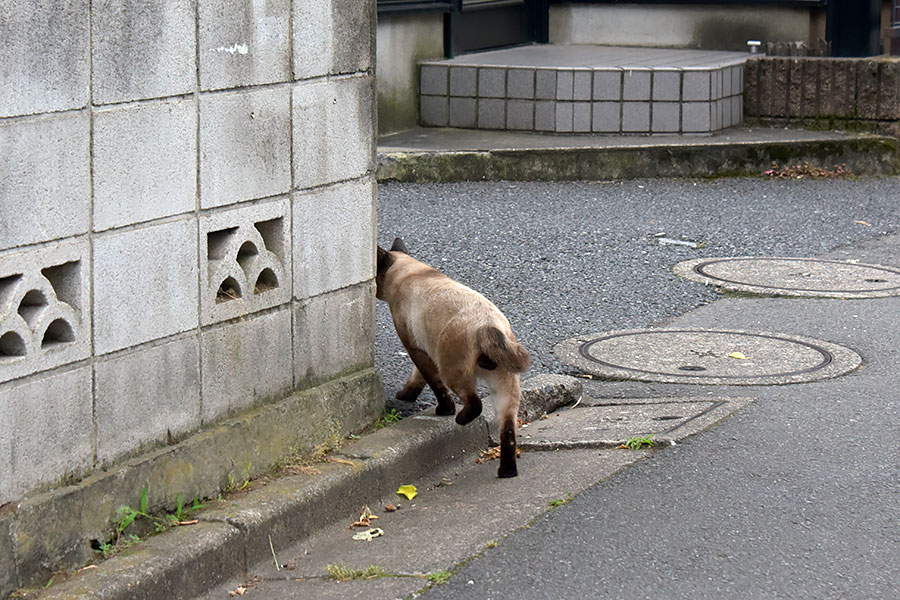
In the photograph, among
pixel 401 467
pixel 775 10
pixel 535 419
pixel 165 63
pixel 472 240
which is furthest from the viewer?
pixel 775 10

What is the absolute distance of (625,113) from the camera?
10.7m

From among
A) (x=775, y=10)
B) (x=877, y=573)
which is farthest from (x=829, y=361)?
(x=775, y=10)

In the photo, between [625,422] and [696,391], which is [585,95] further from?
[625,422]

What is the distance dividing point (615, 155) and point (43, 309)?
7427mm

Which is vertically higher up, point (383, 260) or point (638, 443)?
point (383, 260)

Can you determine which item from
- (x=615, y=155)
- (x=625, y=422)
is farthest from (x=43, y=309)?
(x=615, y=155)

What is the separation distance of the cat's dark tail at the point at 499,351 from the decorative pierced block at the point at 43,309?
138cm

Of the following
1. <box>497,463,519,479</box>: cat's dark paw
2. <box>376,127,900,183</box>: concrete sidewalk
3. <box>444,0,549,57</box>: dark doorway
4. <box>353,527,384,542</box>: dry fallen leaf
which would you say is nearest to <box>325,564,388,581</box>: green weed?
<box>353,527,384,542</box>: dry fallen leaf

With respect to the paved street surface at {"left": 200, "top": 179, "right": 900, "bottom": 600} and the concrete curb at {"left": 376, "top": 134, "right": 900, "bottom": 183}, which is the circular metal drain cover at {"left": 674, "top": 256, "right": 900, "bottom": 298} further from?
the concrete curb at {"left": 376, "top": 134, "right": 900, "bottom": 183}

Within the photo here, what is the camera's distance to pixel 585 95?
1070 cm

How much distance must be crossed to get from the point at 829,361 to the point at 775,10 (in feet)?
23.5

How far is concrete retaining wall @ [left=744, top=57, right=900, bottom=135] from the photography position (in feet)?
35.3

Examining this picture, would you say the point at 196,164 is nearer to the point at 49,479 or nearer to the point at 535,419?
the point at 49,479

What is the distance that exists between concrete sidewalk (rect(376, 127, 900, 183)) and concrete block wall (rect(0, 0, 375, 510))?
5.58 meters
